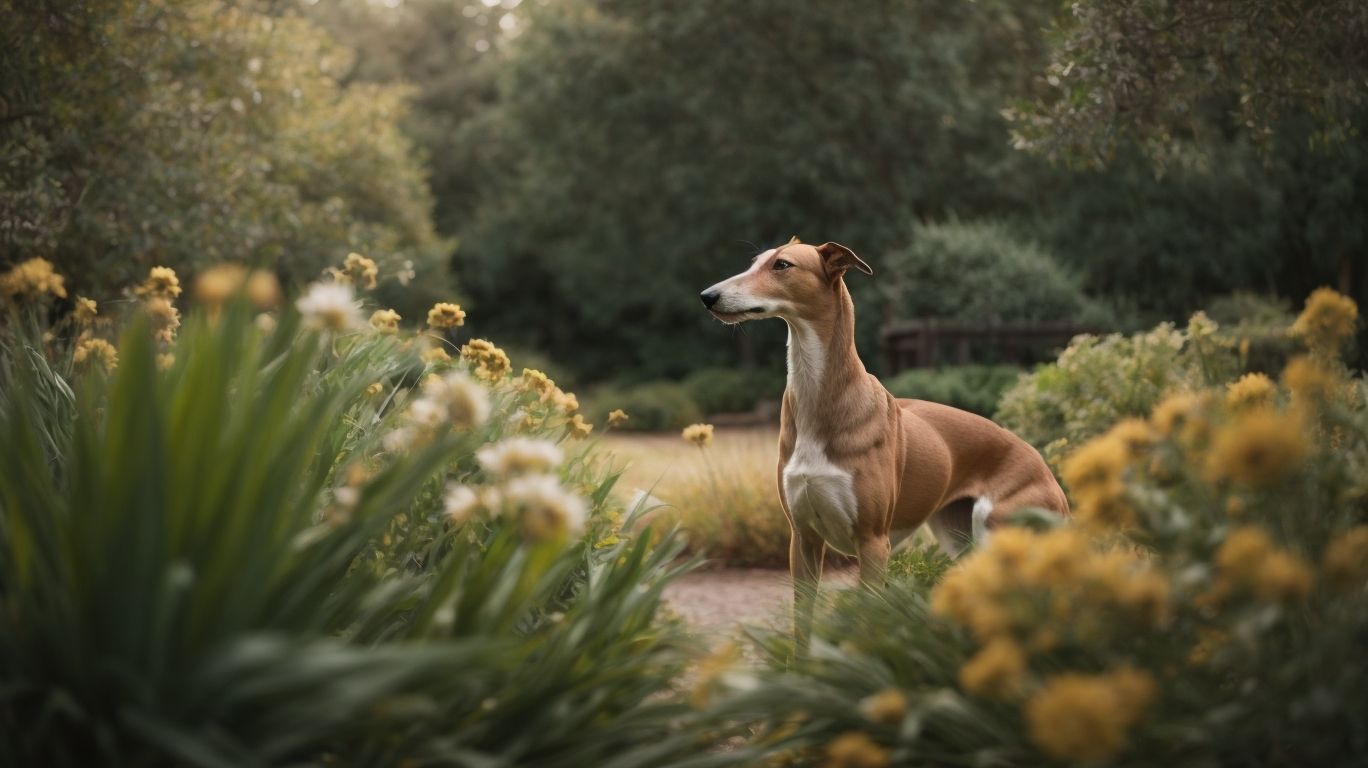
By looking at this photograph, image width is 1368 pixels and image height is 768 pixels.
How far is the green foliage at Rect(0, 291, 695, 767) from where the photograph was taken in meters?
1.86

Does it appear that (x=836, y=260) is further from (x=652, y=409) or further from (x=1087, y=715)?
(x=652, y=409)

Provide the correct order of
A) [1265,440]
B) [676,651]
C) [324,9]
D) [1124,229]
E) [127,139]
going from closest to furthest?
[1265,440], [676,651], [127,139], [1124,229], [324,9]

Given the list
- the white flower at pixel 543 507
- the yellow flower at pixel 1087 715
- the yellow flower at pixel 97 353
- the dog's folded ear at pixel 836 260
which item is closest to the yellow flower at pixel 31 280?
the yellow flower at pixel 97 353

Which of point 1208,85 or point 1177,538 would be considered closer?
point 1177,538

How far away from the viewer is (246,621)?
202 cm

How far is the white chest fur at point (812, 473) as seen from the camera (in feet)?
13.6

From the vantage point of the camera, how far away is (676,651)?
9.11 ft

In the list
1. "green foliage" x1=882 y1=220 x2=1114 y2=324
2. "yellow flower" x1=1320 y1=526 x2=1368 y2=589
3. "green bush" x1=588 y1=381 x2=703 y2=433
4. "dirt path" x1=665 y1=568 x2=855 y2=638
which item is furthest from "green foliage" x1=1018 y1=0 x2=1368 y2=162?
"green bush" x1=588 y1=381 x2=703 y2=433

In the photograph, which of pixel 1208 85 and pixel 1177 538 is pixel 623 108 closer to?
pixel 1208 85

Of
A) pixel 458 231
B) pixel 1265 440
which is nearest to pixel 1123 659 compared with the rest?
pixel 1265 440

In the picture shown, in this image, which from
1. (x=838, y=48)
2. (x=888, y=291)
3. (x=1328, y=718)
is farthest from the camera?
(x=838, y=48)

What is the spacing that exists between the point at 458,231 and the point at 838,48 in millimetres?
11905

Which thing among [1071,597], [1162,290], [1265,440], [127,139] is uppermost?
[127,139]

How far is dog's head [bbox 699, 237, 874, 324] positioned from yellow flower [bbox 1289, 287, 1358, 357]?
5.77 ft
